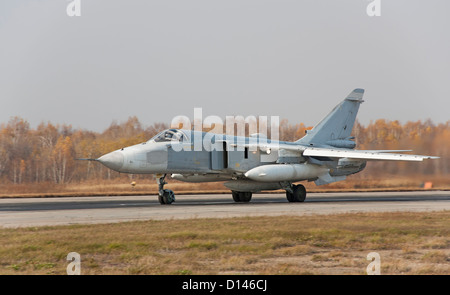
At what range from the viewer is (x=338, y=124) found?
28.2m

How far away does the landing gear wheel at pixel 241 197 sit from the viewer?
24.5 metres

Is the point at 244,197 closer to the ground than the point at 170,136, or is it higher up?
closer to the ground

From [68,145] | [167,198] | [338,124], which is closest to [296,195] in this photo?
[338,124]

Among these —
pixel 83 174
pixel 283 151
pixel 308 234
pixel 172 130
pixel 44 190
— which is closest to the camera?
pixel 308 234

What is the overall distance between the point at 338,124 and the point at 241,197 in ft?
22.8

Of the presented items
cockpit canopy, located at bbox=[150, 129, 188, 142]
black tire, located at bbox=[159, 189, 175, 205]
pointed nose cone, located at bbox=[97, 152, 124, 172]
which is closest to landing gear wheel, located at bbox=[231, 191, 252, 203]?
black tire, located at bbox=[159, 189, 175, 205]

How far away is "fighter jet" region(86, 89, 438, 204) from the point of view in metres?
21.4

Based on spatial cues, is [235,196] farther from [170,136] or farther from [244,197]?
[170,136]

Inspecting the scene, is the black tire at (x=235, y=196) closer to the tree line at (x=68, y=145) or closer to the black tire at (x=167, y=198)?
the black tire at (x=167, y=198)

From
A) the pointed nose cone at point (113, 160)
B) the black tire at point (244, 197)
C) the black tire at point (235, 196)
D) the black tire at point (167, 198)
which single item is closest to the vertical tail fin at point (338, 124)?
the black tire at point (244, 197)

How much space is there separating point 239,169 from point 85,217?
847 cm
